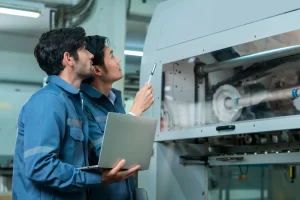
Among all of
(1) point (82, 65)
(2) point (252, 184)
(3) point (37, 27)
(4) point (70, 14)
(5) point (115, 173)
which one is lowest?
(2) point (252, 184)

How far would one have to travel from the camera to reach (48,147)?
4.55 feet

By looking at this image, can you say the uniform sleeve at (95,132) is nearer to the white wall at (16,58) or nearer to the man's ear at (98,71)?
the man's ear at (98,71)

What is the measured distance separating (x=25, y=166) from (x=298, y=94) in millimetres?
1096

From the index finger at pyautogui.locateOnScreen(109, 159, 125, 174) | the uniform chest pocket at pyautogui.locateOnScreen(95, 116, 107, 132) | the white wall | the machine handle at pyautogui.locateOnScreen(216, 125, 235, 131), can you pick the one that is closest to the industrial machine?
the machine handle at pyautogui.locateOnScreen(216, 125, 235, 131)

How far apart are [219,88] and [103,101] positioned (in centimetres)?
60

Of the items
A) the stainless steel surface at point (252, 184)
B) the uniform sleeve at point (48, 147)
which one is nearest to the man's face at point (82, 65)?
the uniform sleeve at point (48, 147)

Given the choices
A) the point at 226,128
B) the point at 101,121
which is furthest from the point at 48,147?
the point at 226,128

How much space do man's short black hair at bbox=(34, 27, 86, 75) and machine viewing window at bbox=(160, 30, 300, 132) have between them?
68 centimetres

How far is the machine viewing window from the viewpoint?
1800mm

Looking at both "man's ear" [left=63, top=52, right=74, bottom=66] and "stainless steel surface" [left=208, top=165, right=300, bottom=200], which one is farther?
"stainless steel surface" [left=208, top=165, right=300, bottom=200]

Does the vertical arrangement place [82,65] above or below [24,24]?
below

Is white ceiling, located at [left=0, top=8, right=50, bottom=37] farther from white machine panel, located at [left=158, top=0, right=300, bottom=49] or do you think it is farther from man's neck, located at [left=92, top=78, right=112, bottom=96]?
man's neck, located at [left=92, top=78, right=112, bottom=96]

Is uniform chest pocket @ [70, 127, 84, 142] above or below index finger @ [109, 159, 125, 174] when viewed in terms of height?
above

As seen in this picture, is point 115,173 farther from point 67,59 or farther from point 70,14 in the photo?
point 70,14
